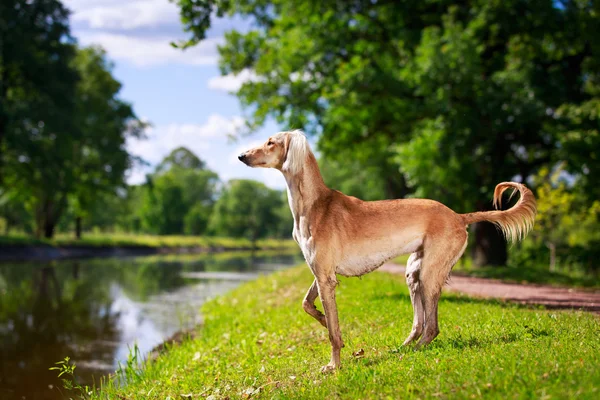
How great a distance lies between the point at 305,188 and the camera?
6.48 m

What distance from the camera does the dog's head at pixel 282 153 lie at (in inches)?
248

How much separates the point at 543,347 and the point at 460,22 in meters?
15.8

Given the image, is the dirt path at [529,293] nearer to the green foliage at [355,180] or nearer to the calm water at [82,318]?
the calm water at [82,318]

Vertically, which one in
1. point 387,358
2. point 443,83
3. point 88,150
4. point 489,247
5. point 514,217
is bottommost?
point 387,358

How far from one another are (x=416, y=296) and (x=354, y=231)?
1.14 meters

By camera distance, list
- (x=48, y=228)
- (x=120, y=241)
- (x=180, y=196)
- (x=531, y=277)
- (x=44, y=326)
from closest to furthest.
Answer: (x=44, y=326) → (x=531, y=277) → (x=48, y=228) → (x=120, y=241) → (x=180, y=196)

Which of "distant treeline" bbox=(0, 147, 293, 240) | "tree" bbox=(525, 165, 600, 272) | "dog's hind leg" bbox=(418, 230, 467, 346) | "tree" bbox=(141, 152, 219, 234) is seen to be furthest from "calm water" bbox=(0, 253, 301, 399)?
"tree" bbox=(141, 152, 219, 234)

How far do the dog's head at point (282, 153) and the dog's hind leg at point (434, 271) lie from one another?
174 centimetres

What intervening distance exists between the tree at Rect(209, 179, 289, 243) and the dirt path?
286 feet

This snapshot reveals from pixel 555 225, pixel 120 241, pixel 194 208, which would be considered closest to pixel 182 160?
pixel 194 208

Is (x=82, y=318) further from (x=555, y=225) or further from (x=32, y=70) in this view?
(x=32, y=70)

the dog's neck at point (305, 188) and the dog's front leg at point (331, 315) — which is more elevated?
the dog's neck at point (305, 188)

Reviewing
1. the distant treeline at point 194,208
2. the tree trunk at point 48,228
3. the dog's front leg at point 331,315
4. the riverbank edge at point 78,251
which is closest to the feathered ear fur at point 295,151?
the dog's front leg at point 331,315

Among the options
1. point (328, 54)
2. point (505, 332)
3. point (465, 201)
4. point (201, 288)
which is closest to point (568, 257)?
point (465, 201)
